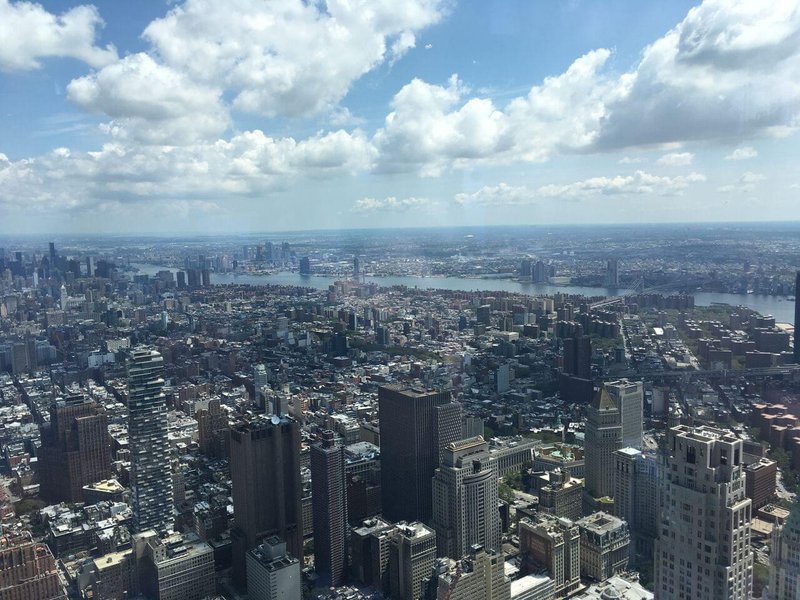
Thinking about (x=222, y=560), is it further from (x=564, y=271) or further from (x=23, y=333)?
(x=564, y=271)

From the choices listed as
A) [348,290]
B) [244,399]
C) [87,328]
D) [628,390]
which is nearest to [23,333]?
[87,328]

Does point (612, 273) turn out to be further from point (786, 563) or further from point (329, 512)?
point (786, 563)

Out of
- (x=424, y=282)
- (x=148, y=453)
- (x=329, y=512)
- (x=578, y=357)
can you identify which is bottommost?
(x=329, y=512)

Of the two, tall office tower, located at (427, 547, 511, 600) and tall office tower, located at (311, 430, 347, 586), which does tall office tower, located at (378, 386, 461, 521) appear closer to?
tall office tower, located at (311, 430, 347, 586)

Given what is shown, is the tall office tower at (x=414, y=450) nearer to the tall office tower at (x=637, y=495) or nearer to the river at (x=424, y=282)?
the tall office tower at (x=637, y=495)

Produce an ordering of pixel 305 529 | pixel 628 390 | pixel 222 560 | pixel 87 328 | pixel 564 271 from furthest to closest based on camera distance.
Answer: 1. pixel 564 271
2. pixel 87 328
3. pixel 628 390
4. pixel 305 529
5. pixel 222 560

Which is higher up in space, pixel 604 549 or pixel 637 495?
pixel 637 495

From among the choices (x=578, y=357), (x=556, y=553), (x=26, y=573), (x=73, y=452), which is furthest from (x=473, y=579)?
(x=578, y=357)

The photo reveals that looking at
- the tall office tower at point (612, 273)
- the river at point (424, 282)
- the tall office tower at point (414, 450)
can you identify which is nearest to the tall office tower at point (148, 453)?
the tall office tower at point (414, 450)
